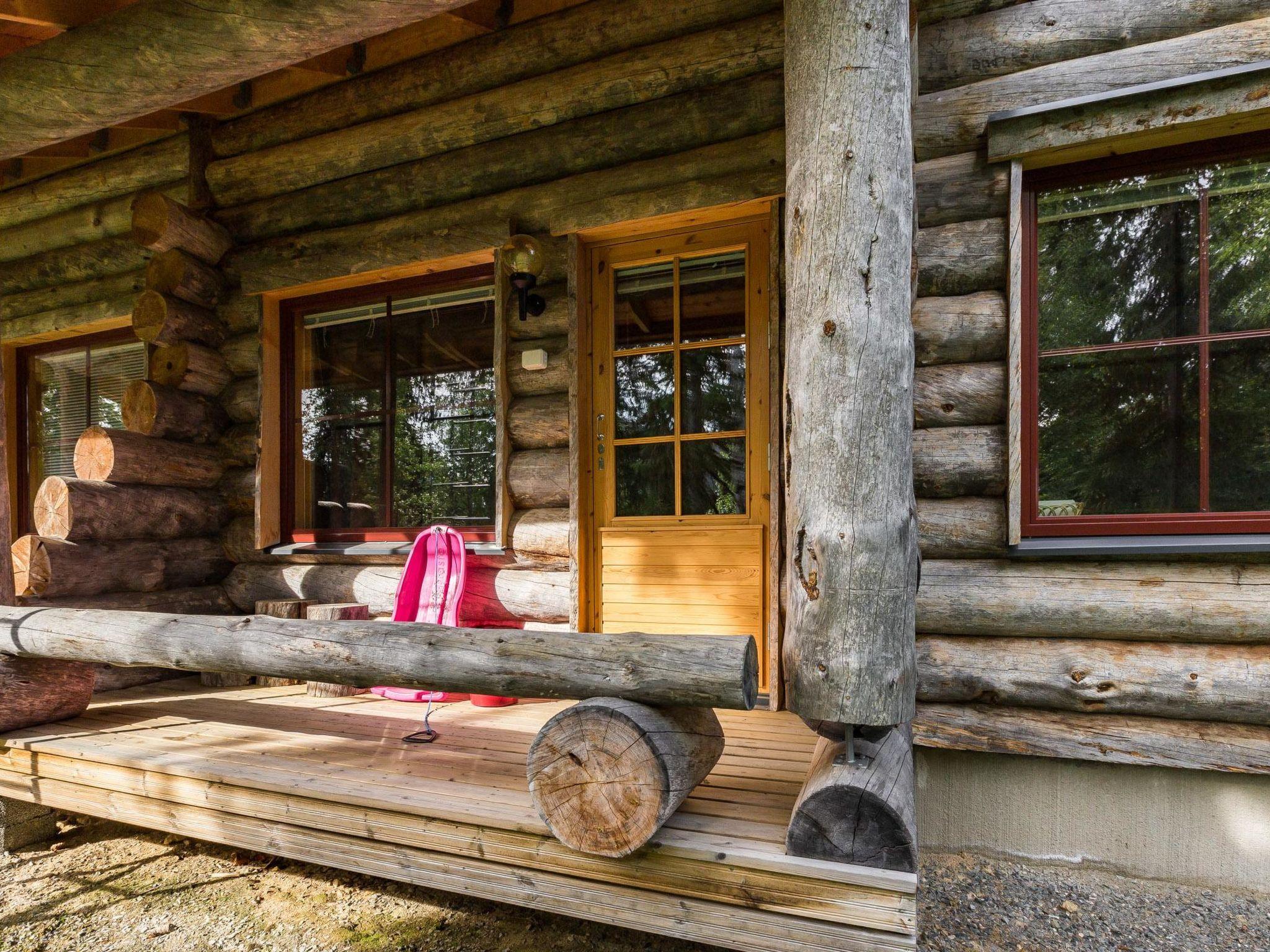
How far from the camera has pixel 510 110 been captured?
366 cm

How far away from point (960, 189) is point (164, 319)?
14.6 feet

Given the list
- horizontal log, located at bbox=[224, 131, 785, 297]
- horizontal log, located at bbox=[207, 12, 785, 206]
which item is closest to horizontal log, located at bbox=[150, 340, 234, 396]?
horizontal log, located at bbox=[224, 131, 785, 297]

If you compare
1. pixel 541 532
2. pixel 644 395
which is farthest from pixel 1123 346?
pixel 541 532

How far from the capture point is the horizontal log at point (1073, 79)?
257 centimetres

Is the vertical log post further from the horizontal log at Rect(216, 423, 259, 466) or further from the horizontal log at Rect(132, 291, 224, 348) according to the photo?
the horizontal log at Rect(132, 291, 224, 348)

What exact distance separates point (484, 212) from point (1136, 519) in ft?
11.2

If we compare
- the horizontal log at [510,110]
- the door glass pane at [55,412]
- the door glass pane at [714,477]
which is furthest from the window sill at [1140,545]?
the door glass pane at [55,412]

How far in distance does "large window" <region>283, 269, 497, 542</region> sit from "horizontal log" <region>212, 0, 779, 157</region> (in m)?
0.99

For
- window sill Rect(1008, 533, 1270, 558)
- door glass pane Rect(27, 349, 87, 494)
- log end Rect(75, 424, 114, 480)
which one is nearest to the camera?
window sill Rect(1008, 533, 1270, 558)

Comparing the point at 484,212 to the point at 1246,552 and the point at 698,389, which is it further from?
the point at 1246,552

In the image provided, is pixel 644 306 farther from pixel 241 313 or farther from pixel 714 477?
pixel 241 313

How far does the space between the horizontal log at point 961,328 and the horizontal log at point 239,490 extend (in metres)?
3.99

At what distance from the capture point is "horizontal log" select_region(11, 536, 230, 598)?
145 inches

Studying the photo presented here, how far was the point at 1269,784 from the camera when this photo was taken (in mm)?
2609
